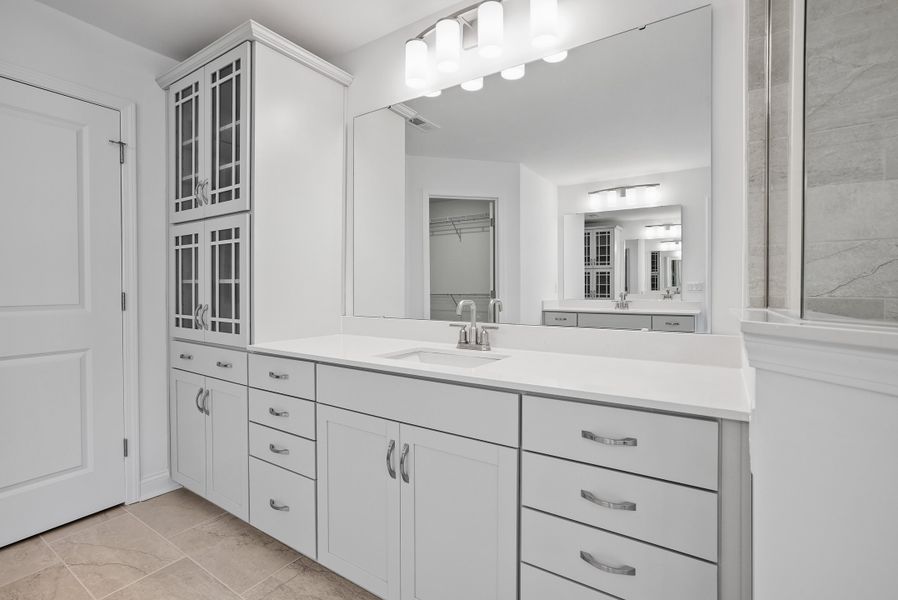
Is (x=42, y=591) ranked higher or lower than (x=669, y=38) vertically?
lower

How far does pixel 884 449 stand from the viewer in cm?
42

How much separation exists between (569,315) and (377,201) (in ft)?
3.99

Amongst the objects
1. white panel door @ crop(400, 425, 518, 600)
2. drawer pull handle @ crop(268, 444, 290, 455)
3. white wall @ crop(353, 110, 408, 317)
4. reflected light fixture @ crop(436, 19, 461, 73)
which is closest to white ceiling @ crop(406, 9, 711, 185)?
reflected light fixture @ crop(436, 19, 461, 73)

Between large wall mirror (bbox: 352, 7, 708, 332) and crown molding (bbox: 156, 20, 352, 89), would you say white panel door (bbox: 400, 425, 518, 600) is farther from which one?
crown molding (bbox: 156, 20, 352, 89)

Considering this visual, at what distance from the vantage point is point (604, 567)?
3.53 feet

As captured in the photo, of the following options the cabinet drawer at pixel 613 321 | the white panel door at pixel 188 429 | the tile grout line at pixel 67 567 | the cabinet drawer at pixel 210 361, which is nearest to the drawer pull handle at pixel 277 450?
the cabinet drawer at pixel 210 361

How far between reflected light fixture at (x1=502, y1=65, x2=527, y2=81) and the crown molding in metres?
1.03

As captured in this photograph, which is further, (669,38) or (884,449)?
(669,38)

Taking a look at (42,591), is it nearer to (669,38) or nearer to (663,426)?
(663,426)

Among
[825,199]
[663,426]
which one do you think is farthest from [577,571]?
[825,199]

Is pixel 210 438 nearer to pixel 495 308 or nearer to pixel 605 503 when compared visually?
pixel 495 308

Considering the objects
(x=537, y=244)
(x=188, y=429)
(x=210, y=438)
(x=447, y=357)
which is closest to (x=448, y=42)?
(x=537, y=244)

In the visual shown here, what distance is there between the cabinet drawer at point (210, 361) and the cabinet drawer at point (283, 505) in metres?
0.42

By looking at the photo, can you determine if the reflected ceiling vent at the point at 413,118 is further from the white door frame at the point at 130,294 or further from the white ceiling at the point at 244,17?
the white door frame at the point at 130,294
